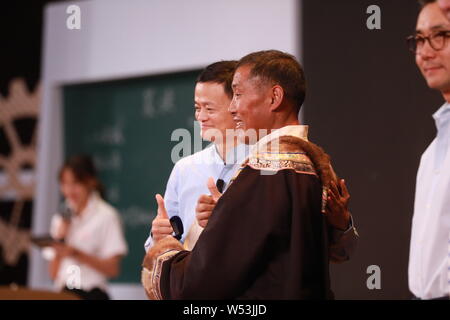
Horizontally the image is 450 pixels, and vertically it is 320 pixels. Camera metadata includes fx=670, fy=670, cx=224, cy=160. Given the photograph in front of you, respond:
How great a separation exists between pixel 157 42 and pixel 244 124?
216 centimetres

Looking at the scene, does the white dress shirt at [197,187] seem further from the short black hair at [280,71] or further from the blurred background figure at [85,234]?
the blurred background figure at [85,234]

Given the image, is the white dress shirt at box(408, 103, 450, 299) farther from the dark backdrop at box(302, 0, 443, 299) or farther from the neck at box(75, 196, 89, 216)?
the neck at box(75, 196, 89, 216)

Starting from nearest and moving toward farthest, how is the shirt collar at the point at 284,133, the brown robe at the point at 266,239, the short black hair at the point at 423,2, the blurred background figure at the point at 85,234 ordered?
the brown robe at the point at 266,239 → the shirt collar at the point at 284,133 → the short black hair at the point at 423,2 → the blurred background figure at the point at 85,234

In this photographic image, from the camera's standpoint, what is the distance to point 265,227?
167 cm

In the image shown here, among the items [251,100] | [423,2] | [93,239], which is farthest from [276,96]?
[93,239]

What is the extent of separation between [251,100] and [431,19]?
2.32ft

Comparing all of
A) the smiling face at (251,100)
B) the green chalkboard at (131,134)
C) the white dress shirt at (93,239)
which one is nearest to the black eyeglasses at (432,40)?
the smiling face at (251,100)

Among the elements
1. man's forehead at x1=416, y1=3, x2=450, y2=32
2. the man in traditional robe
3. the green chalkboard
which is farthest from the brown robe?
the green chalkboard

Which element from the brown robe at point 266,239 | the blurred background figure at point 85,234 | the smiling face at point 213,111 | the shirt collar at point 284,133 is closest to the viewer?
the brown robe at point 266,239

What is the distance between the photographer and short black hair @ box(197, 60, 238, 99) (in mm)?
2053

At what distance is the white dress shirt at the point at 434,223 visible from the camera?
1.95 metres

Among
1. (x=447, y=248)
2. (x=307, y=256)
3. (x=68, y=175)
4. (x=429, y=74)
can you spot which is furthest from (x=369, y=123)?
(x=68, y=175)

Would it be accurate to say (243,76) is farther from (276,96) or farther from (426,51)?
(426,51)

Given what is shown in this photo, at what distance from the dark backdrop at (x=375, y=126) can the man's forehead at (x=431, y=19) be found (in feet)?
0.41
